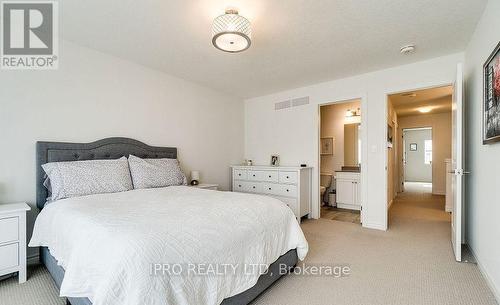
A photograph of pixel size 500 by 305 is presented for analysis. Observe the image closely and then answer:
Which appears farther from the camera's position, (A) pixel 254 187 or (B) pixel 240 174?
(B) pixel 240 174

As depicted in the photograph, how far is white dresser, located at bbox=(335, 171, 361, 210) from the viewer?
4.77 metres

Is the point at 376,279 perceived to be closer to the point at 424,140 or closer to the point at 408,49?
the point at 408,49

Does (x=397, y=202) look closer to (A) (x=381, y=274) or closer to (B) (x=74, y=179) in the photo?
(A) (x=381, y=274)

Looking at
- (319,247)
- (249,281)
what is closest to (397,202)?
(319,247)

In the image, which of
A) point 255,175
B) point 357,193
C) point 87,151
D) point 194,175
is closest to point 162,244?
point 87,151

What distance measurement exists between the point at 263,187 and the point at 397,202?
12.5 feet

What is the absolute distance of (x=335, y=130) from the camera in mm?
5516

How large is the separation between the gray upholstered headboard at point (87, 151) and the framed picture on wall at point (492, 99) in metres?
3.66

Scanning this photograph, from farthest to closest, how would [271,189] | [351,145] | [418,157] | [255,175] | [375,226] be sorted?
1. [418,157]
2. [351,145]
3. [255,175]
4. [271,189]
5. [375,226]

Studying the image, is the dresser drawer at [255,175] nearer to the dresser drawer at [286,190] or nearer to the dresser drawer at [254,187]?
the dresser drawer at [254,187]

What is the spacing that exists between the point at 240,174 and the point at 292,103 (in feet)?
5.69

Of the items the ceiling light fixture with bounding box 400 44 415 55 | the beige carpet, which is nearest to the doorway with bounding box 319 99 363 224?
the beige carpet

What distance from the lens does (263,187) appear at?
14.3ft

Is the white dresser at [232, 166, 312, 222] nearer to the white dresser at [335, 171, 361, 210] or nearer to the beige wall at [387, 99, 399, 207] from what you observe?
the white dresser at [335, 171, 361, 210]
